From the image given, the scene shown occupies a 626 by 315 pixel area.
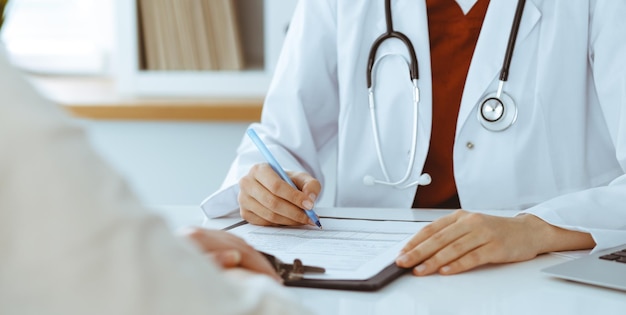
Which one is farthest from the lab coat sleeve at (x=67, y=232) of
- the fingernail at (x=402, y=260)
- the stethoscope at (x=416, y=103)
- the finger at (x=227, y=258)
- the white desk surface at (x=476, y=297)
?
the stethoscope at (x=416, y=103)

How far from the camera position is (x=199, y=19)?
2.46 m

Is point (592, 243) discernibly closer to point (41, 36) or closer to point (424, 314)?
point (424, 314)

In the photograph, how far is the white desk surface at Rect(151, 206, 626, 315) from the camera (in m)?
0.93

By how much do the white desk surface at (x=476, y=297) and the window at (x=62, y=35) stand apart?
2.13 m

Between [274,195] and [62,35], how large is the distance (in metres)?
1.88

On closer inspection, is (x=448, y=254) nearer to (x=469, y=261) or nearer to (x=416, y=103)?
(x=469, y=261)

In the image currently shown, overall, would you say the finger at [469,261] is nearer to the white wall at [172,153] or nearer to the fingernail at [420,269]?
the fingernail at [420,269]

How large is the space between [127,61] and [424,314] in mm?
1790

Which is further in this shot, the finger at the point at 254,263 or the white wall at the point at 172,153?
the white wall at the point at 172,153

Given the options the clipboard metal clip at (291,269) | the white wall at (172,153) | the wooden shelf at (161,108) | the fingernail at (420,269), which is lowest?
the white wall at (172,153)

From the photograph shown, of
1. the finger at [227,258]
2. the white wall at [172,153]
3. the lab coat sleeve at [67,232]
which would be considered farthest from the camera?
the white wall at [172,153]

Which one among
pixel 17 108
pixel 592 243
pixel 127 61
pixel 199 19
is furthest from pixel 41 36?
pixel 17 108

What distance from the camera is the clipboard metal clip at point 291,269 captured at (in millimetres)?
999

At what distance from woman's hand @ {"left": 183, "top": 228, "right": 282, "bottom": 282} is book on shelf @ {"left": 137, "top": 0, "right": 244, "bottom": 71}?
1.66 m
